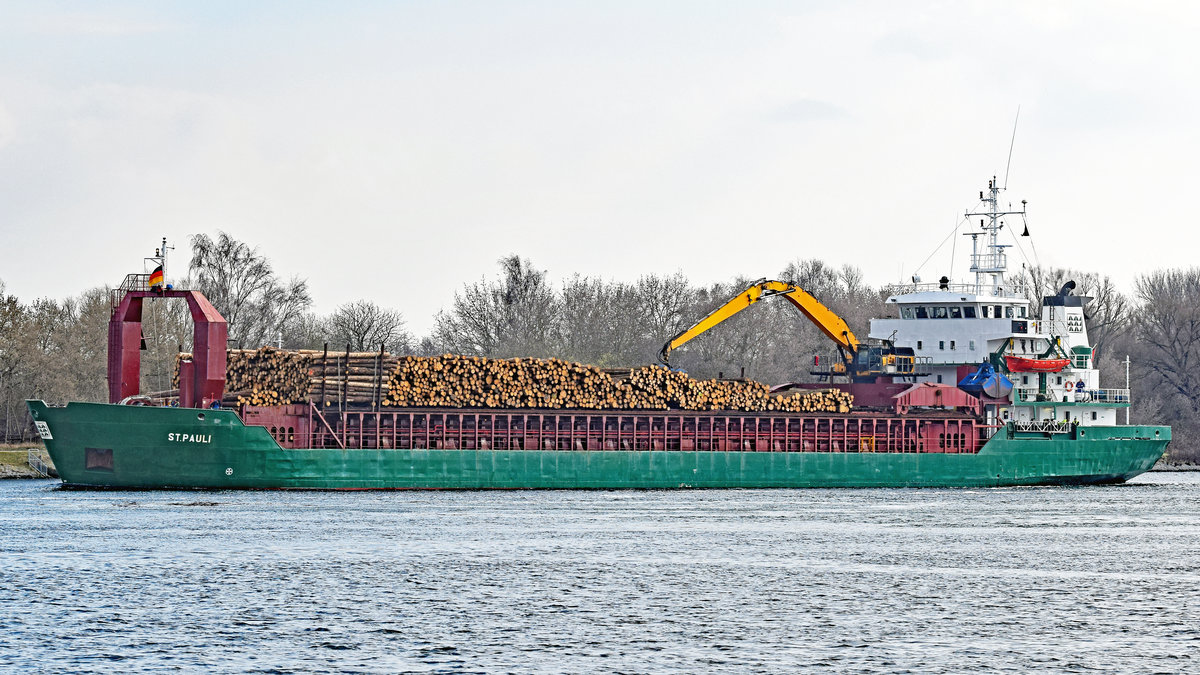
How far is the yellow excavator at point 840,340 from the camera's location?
210 feet

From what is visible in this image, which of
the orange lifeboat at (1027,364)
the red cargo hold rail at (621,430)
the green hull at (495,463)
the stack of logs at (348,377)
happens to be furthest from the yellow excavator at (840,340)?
the stack of logs at (348,377)

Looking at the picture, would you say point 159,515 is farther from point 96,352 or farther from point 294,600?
point 96,352

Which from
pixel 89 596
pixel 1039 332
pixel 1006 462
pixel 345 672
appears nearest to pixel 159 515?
pixel 89 596

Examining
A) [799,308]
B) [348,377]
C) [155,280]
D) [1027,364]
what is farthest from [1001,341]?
[155,280]

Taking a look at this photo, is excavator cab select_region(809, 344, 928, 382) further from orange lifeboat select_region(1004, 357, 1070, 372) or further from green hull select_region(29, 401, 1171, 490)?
green hull select_region(29, 401, 1171, 490)

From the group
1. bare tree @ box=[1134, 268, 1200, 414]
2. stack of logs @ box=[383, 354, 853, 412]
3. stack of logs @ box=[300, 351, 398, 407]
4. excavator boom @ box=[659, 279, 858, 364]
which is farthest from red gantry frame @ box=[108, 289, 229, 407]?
bare tree @ box=[1134, 268, 1200, 414]

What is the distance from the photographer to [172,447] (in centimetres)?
4888

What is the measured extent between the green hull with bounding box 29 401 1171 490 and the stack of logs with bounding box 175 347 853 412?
192cm

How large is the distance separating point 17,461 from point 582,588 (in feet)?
147

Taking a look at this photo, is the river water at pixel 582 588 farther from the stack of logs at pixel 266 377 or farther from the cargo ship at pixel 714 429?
the stack of logs at pixel 266 377

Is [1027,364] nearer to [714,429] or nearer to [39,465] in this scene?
[714,429]

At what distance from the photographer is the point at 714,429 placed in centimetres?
5806

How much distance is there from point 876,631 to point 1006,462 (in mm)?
39331

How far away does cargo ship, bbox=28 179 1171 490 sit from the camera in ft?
162
